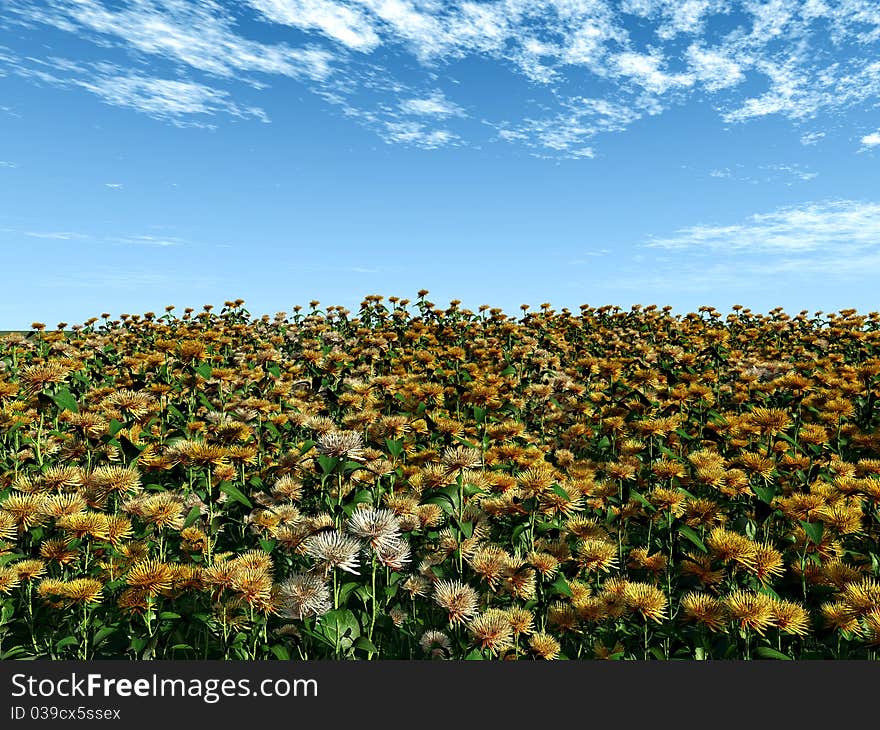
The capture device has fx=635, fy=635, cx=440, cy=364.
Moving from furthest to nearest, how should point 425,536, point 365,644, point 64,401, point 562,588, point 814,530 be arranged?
point 64,401 < point 425,536 < point 814,530 < point 562,588 < point 365,644

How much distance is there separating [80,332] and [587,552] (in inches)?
517

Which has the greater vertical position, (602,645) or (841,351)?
(841,351)

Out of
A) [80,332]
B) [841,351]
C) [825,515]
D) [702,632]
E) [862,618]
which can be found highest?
[80,332]

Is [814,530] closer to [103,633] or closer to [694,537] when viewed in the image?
[694,537]

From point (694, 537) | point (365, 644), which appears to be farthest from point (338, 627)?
point (694, 537)

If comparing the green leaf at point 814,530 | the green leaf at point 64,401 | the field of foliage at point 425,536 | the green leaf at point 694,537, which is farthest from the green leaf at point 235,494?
the green leaf at point 814,530

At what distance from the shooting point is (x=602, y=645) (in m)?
3.11

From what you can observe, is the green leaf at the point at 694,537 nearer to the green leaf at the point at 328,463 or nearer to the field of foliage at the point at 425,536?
the field of foliage at the point at 425,536

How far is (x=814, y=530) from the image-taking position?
131 inches

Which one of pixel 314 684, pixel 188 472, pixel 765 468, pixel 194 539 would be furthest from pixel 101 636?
pixel 765 468

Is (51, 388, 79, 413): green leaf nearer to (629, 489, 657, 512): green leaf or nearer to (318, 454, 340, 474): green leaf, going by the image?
(318, 454, 340, 474): green leaf

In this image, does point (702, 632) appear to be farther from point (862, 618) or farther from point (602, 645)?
point (862, 618)

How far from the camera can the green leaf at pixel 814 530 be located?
328 cm

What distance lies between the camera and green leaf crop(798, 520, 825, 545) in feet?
10.8
